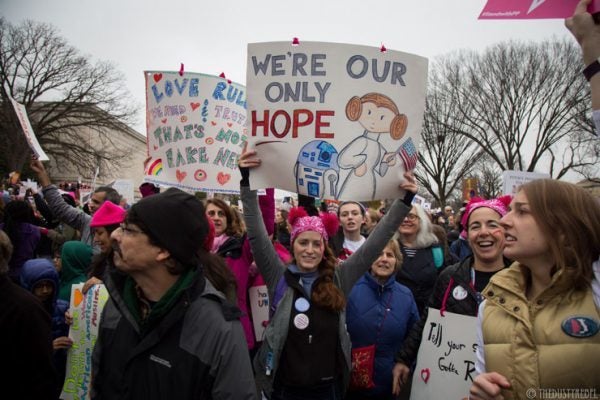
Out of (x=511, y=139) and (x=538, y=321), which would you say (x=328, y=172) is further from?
(x=511, y=139)

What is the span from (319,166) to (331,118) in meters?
0.33

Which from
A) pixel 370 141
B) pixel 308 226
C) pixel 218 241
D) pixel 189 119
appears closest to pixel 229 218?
pixel 218 241

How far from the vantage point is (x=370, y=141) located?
289cm

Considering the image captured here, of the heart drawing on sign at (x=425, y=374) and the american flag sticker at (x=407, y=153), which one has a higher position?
the american flag sticker at (x=407, y=153)

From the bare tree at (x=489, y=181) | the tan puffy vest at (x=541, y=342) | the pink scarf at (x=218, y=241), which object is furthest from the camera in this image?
the bare tree at (x=489, y=181)

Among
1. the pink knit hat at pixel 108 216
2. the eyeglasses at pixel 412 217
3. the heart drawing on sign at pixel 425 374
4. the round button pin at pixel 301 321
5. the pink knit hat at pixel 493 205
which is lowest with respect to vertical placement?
the heart drawing on sign at pixel 425 374

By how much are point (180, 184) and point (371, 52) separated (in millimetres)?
2275

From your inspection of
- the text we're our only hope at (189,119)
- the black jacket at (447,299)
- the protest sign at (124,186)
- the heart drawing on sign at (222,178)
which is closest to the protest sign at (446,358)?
the black jacket at (447,299)

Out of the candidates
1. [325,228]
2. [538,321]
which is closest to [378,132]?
[325,228]

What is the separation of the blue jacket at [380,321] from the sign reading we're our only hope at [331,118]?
2.81 ft

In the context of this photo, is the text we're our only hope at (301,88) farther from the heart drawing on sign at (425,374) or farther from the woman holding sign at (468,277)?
the heart drawing on sign at (425,374)

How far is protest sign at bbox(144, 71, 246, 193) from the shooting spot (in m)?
4.22

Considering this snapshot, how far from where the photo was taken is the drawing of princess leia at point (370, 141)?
287cm

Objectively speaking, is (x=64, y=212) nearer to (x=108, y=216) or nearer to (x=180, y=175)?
(x=180, y=175)
